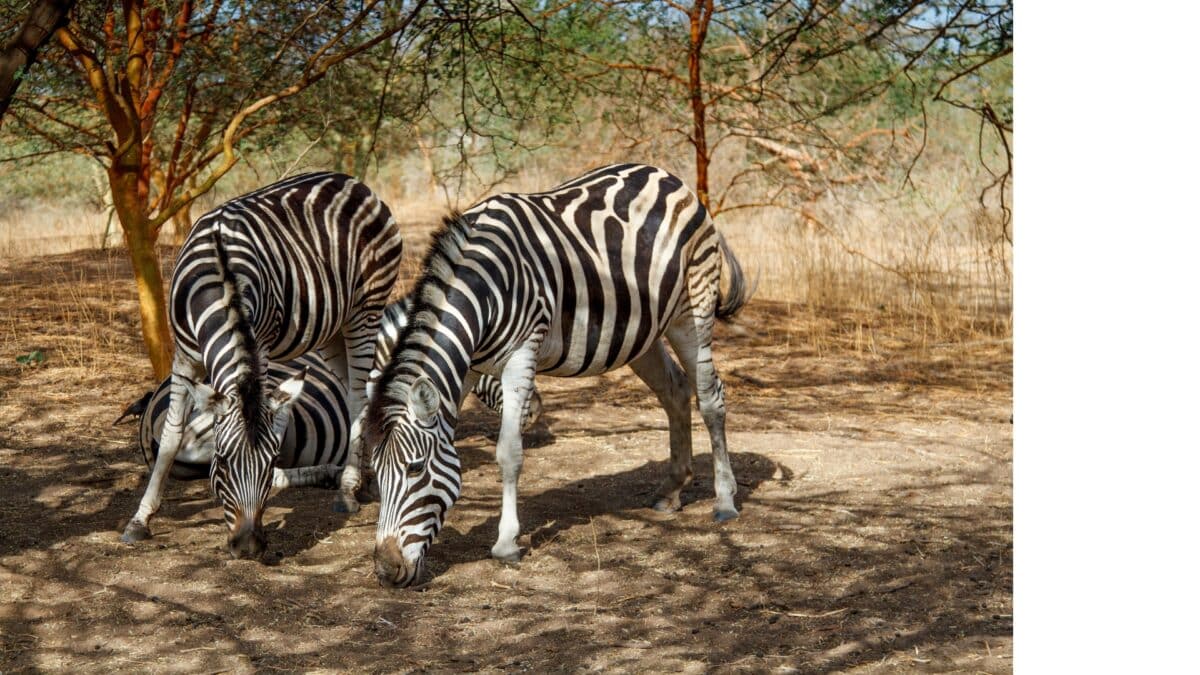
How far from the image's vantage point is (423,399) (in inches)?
184

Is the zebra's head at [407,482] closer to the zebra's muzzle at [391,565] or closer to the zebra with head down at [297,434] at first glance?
the zebra's muzzle at [391,565]

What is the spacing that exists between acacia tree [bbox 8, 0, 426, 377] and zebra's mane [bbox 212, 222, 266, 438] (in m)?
1.46

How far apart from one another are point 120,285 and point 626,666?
8756 millimetres

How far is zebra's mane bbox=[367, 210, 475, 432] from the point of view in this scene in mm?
4730

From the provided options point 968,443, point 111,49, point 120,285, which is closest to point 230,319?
point 111,49

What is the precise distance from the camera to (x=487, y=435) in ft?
25.0

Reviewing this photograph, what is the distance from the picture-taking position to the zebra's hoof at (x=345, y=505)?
19.3 feet

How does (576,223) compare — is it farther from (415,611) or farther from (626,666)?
(626,666)

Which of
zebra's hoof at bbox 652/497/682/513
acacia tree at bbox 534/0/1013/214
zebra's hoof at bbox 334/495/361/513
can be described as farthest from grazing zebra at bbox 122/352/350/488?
acacia tree at bbox 534/0/1013/214

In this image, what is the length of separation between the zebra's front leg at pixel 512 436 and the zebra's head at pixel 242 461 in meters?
0.95

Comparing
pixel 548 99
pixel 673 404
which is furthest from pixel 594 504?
pixel 548 99

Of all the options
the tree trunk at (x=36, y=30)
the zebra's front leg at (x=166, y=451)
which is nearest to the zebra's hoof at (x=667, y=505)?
the zebra's front leg at (x=166, y=451)

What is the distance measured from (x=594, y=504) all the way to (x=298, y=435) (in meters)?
1.70
